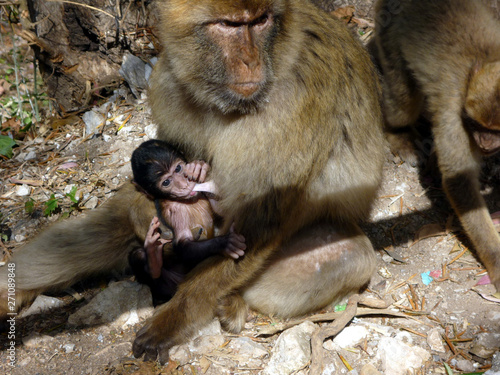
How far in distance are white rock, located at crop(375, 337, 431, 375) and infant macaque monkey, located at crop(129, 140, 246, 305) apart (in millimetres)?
1289

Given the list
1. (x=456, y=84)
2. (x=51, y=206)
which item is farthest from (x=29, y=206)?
(x=456, y=84)

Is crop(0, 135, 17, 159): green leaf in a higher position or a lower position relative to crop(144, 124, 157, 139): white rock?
lower

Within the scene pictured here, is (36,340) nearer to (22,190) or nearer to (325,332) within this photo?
(22,190)

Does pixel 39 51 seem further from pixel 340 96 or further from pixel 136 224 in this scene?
pixel 340 96

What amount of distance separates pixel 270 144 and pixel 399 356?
162cm

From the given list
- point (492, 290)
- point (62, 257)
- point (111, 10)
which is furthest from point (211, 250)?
point (111, 10)

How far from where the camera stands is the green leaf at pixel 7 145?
473 centimetres

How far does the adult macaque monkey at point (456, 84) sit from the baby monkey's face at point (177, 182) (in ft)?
6.90

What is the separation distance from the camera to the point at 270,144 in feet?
9.52

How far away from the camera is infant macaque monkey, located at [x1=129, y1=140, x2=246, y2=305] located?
3436 mm

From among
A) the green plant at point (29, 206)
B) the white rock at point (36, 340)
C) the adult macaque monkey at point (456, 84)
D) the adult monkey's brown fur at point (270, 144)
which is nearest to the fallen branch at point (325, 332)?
the adult monkey's brown fur at point (270, 144)

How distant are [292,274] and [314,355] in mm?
587

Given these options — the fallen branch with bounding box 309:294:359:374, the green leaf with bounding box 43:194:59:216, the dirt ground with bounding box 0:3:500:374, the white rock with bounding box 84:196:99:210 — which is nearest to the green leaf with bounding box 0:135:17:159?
the dirt ground with bounding box 0:3:500:374

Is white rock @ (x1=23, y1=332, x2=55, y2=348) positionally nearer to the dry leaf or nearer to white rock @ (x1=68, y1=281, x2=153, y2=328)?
white rock @ (x1=68, y1=281, x2=153, y2=328)
